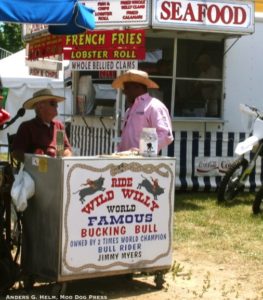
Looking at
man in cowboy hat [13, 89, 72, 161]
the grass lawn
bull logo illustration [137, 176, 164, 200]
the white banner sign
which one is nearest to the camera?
bull logo illustration [137, 176, 164, 200]

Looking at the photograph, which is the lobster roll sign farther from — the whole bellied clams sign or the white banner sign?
the whole bellied clams sign

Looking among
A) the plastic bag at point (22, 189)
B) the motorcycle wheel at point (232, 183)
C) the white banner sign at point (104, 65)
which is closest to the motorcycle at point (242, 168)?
the motorcycle wheel at point (232, 183)

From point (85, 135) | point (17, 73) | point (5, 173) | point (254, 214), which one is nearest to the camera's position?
point (5, 173)

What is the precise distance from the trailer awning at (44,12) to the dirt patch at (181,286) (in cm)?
207

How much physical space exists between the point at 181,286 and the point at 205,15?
5.18 metres

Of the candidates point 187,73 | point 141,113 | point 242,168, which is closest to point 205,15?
point 187,73

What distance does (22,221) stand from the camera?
5398mm

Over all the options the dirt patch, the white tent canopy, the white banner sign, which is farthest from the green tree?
the dirt patch

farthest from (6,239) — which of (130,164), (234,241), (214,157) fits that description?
(214,157)

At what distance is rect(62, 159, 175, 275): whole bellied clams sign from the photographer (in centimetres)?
502

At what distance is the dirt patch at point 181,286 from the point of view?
5301mm

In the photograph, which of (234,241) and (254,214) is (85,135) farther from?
(234,241)

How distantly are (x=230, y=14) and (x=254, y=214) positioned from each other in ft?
9.99

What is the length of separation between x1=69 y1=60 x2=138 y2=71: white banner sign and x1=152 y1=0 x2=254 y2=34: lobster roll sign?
2.52 ft
